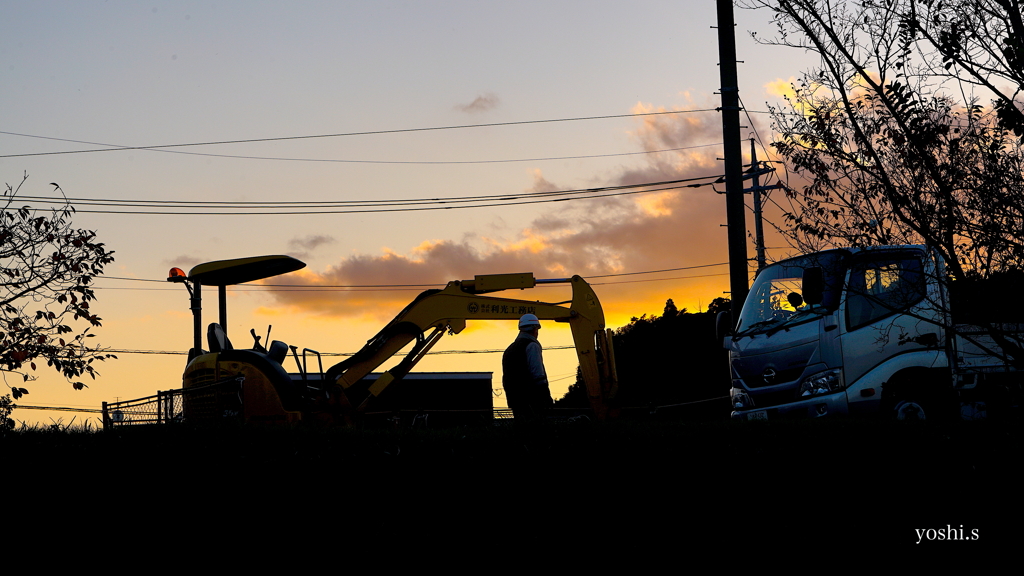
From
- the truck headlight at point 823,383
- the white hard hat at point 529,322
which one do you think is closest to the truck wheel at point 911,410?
the truck headlight at point 823,383

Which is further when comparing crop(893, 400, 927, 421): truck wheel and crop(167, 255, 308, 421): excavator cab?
crop(167, 255, 308, 421): excavator cab

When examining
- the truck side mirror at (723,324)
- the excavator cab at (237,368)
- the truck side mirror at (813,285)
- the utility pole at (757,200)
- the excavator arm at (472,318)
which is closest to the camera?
the truck side mirror at (813,285)

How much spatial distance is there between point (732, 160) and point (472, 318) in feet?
17.7

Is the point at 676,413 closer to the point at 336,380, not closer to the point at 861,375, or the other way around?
the point at 336,380

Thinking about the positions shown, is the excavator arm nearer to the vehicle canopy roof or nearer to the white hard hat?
the vehicle canopy roof

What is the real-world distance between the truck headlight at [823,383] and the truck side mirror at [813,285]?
1.66m

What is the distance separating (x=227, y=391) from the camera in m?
15.3

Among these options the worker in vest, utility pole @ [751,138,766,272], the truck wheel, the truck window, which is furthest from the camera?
utility pole @ [751,138,766,272]

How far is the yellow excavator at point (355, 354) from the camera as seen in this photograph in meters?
15.4

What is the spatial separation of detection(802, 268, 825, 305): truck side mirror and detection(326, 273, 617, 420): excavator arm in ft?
20.2

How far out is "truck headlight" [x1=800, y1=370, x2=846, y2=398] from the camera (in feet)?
38.7

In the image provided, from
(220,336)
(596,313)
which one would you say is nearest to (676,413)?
(596,313)

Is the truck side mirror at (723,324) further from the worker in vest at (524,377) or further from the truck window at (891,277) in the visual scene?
the truck window at (891,277)

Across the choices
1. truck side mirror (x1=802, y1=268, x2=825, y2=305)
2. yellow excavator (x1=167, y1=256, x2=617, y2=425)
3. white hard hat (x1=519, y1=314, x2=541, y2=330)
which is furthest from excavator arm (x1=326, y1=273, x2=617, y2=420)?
truck side mirror (x1=802, y1=268, x2=825, y2=305)
